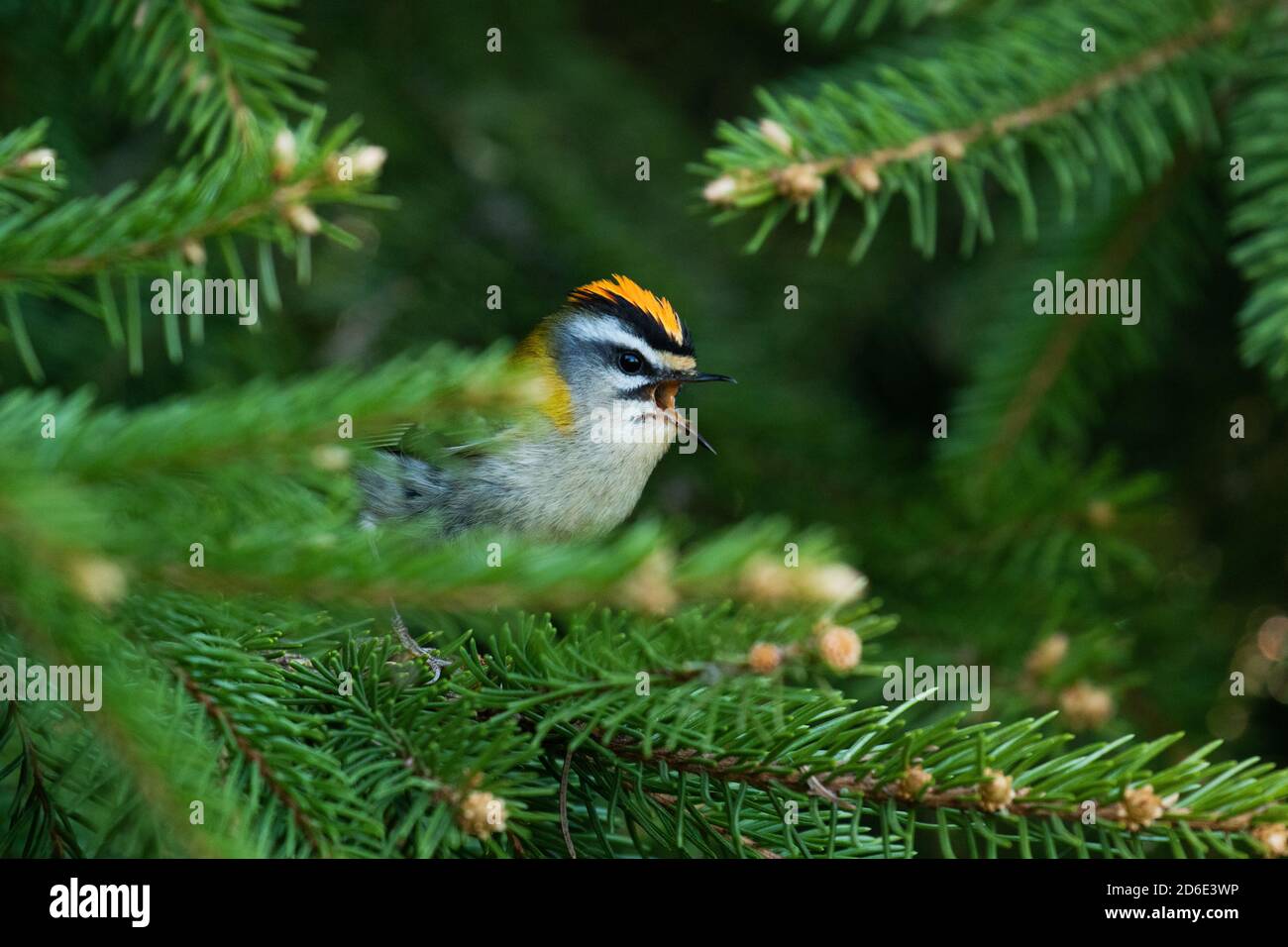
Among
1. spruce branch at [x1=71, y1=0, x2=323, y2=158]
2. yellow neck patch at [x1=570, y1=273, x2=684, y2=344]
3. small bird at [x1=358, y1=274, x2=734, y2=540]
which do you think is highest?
spruce branch at [x1=71, y1=0, x2=323, y2=158]

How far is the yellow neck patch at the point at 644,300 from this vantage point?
292cm

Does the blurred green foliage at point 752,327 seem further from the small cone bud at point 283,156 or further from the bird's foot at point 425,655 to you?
the small cone bud at point 283,156

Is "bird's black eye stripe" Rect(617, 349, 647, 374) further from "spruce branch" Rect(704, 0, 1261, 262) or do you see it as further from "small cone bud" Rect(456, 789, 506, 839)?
"small cone bud" Rect(456, 789, 506, 839)

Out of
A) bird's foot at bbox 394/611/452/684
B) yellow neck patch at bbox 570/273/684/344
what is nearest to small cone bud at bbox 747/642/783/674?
bird's foot at bbox 394/611/452/684

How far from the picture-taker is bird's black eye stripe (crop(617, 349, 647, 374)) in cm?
299

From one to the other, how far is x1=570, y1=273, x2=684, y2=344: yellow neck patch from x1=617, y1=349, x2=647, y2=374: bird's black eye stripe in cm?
11

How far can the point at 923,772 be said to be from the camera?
1509 millimetres

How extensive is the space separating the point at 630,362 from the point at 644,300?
0.53 feet

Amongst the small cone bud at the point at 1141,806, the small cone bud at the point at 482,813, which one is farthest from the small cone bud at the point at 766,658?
the small cone bud at the point at 1141,806

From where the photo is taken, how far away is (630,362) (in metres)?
3.02

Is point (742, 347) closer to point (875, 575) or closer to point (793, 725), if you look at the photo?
point (875, 575)

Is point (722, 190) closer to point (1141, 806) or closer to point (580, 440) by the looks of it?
point (1141, 806)
